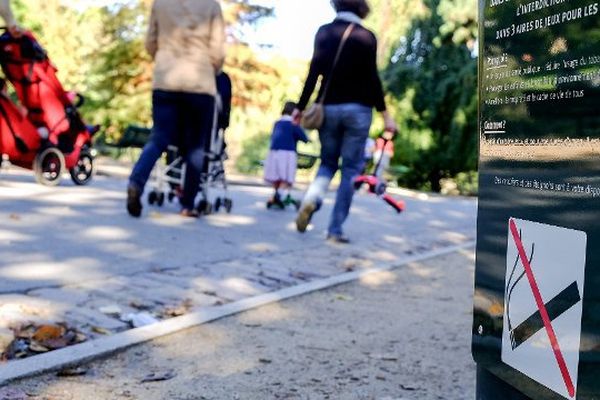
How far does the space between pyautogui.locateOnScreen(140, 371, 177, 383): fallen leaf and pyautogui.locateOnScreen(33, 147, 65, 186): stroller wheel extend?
21.8 ft

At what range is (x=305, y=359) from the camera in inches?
134

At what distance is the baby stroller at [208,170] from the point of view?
823 cm

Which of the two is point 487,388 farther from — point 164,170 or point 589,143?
point 164,170

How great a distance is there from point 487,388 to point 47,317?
2098 millimetres

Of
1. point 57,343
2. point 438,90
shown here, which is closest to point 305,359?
point 57,343

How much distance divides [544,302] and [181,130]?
5.94m

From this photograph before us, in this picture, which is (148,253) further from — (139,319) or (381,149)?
(381,149)

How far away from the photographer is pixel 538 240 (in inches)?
75.4

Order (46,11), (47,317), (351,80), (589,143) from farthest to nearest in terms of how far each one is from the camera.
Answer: (46,11) < (351,80) < (47,317) < (589,143)

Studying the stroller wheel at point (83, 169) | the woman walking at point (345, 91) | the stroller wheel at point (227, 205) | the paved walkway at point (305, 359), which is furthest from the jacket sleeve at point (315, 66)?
the stroller wheel at point (83, 169)

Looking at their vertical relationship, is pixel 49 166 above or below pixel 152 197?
above

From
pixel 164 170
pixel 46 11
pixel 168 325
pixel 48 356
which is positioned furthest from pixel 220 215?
pixel 46 11

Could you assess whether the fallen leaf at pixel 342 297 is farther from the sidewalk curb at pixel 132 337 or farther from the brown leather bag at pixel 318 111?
the brown leather bag at pixel 318 111

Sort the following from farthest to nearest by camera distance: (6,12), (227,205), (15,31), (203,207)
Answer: (227,205), (15,31), (203,207), (6,12)
